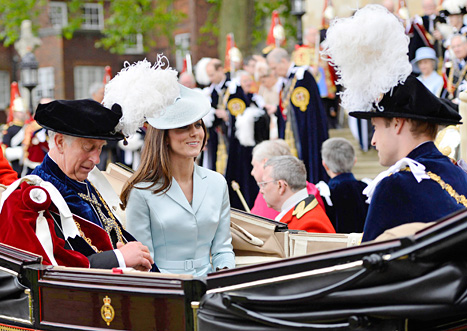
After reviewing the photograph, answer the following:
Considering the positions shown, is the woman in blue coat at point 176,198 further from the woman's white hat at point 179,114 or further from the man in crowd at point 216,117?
the man in crowd at point 216,117

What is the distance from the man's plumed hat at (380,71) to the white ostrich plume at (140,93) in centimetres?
94

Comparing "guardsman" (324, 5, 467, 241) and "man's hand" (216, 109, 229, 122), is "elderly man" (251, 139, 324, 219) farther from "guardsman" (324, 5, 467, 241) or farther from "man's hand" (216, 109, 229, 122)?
"man's hand" (216, 109, 229, 122)

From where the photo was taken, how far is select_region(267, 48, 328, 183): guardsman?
9.78 metres

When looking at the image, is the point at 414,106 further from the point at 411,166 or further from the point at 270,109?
the point at 270,109

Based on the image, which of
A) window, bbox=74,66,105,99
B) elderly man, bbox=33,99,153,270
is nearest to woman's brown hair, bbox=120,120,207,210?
elderly man, bbox=33,99,153,270

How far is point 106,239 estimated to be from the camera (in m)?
3.46

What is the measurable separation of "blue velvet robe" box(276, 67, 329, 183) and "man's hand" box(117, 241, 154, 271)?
21.3 feet

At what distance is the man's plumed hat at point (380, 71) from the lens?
9.69ft

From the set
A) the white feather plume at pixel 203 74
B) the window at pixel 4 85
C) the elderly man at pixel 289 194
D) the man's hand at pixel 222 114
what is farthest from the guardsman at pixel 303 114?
the window at pixel 4 85

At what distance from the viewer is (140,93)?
139 inches

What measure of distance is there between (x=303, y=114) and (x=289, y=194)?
4.91 meters

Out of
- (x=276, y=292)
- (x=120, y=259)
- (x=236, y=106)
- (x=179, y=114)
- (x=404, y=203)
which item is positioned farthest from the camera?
(x=236, y=106)

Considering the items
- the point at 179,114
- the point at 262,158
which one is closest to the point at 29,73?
the point at 262,158

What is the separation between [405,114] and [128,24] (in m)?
17.0
